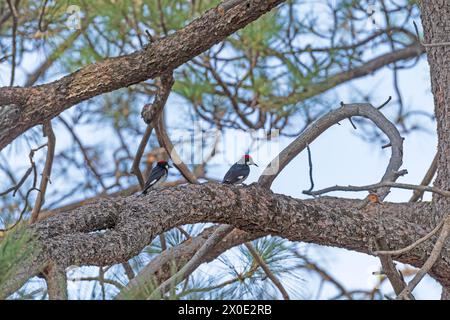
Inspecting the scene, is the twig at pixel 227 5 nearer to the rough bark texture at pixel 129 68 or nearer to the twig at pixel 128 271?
the rough bark texture at pixel 129 68

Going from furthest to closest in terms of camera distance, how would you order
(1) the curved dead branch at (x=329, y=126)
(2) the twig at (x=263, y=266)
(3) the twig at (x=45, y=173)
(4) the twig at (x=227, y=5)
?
(3) the twig at (x=45, y=173), (2) the twig at (x=263, y=266), (1) the curved dead branch at (x=329, y=126), (4) the twig at (x=227, y=5)

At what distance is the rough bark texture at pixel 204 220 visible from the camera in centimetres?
143

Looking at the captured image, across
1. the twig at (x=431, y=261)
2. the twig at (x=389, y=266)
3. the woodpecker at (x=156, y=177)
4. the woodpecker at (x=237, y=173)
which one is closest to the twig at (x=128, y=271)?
the woodpecker at (x=156, y=177)

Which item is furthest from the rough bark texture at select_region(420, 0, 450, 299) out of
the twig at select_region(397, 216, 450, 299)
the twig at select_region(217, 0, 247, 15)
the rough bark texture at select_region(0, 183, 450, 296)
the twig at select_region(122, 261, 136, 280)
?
the twig at select_region(122, 261, 136, 280)

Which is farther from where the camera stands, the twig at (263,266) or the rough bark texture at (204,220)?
the twig at (263,266)

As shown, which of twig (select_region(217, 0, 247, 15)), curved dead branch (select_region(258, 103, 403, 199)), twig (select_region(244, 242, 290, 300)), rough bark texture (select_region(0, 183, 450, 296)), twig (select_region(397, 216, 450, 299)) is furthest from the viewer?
twig (select_region(244, 242, 290, 300))

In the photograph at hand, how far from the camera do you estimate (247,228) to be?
5.68 ft

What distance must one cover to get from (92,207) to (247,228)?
32cm

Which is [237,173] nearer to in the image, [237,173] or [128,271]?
[237,173]

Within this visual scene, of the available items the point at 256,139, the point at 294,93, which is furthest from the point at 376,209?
the point at 294,93

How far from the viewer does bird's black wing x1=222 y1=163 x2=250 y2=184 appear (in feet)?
6.97

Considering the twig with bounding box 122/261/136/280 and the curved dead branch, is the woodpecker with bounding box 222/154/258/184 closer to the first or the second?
the curved dead branch

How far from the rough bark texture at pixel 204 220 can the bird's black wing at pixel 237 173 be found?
0.35 meters

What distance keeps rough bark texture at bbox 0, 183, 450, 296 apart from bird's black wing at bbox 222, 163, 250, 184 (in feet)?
1.14
